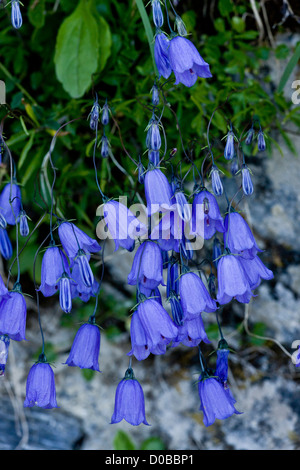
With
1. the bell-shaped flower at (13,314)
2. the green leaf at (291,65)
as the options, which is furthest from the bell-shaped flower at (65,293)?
the green leaf at (291,65)

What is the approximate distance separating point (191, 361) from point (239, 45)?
1.83m

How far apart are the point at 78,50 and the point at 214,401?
1.82 meters

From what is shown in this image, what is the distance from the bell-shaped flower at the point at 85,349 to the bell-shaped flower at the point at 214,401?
1.46 feet

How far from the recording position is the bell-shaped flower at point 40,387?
1.94 metres

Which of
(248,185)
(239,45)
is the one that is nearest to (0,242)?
(248,185)

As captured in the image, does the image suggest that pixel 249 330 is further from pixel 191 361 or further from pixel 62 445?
pixel 62 445

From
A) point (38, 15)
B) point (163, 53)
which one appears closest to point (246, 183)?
point (163, 53)

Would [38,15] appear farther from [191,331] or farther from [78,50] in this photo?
[191,331]

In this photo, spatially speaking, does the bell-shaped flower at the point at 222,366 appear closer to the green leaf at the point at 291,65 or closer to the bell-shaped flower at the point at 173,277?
the bell-shaped flower at the point at 173,277

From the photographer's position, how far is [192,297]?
1806 mm

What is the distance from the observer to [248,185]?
6.48 feet

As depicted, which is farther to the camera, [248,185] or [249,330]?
[249,330]
